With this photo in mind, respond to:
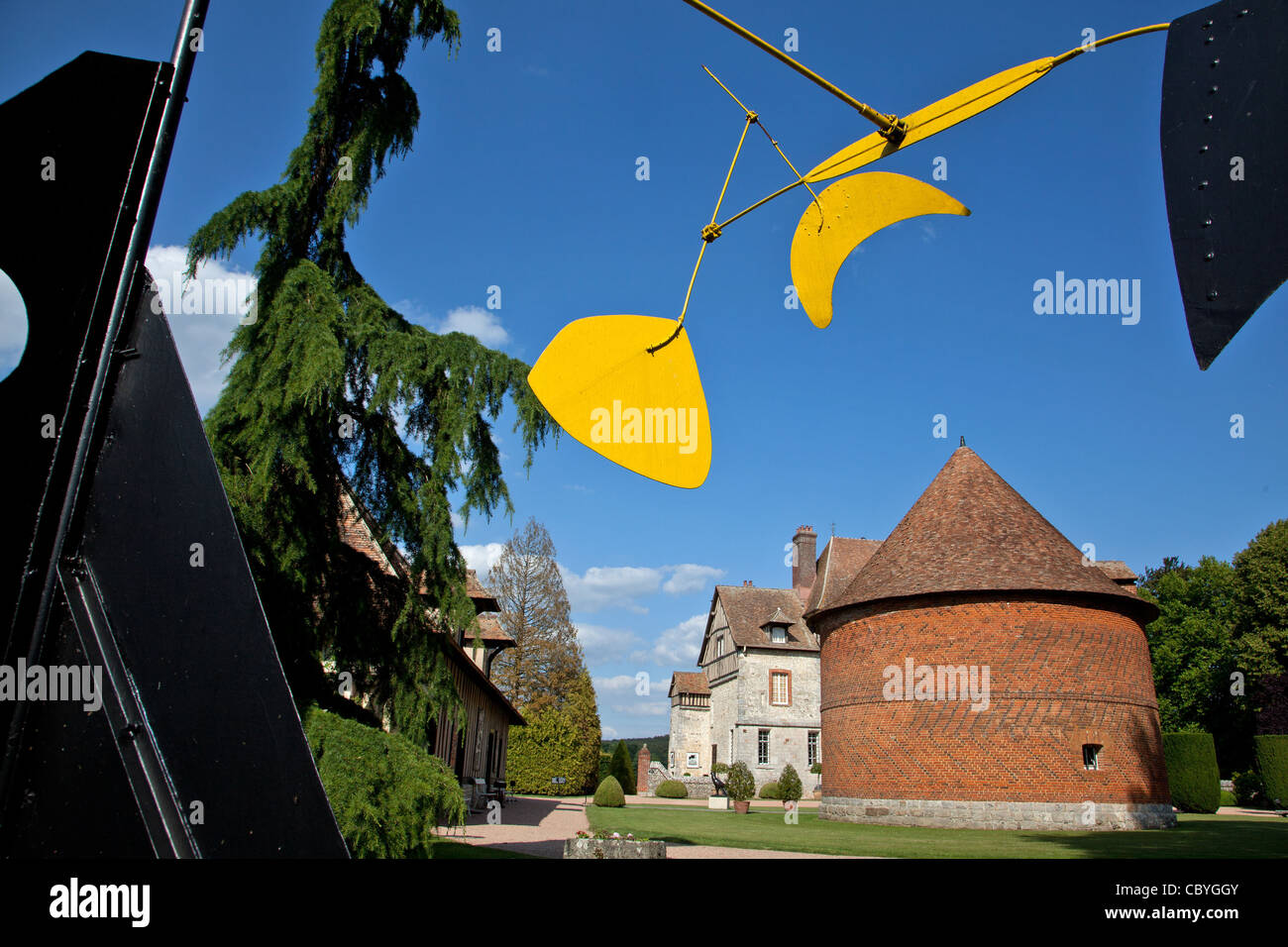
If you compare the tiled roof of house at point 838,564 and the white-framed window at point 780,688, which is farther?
the white-framed window at point 780,688

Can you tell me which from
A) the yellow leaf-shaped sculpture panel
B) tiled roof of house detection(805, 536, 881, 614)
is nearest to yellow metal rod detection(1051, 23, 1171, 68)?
the yellow leaf-shaped sculpture panel

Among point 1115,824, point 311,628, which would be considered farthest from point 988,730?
point 311,628

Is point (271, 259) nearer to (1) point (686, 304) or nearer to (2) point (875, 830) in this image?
(1) point (686, 304)

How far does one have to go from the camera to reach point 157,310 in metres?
1.30

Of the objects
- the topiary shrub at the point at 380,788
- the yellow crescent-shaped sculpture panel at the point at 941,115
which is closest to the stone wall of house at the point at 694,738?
the topiary shrub at the point at 380,788

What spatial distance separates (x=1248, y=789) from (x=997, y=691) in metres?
21.2

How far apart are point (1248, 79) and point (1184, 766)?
1357 inches

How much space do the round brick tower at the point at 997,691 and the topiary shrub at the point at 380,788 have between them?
56.0ft

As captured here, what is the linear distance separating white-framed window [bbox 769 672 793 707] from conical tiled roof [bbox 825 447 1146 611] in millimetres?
19873

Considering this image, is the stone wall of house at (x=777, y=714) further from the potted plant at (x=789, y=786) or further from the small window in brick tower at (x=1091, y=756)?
the small window in brick tower at (x=1091, y=756)

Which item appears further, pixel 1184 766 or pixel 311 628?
pixel 1184 766

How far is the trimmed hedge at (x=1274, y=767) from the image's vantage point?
28.5 m

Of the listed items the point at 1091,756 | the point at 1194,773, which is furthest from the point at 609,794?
the point at 1194,773

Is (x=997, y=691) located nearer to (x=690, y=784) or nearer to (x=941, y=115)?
(x=941, y=115)
